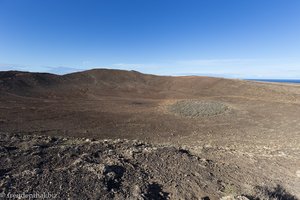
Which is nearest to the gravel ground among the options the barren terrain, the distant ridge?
the barren terrain

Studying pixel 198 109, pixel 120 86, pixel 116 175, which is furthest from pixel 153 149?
pixel 120 86

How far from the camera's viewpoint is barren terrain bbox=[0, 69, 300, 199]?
5254mm

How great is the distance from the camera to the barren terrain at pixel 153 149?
5254 mm

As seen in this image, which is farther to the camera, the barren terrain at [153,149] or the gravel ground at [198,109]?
the gravel ground at [198,109]

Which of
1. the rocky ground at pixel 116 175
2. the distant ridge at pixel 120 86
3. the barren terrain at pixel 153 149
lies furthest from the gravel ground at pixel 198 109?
the rocky ground at pixel 116 175

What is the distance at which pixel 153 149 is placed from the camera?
25.3ft

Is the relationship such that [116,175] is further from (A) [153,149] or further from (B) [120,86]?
(B) [120,86]

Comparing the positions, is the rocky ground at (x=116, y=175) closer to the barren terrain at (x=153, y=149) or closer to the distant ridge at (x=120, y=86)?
the barren terrain at (x=153, y=149)

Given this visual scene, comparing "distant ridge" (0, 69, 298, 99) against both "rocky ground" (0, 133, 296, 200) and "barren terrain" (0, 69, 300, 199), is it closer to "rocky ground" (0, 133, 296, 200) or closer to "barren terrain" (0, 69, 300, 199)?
"barren terrain" (0, 69, 300, 199)

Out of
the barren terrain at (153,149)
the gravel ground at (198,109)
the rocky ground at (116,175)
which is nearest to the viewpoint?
the rocky ground at (116,175)

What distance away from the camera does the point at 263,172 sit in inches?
272

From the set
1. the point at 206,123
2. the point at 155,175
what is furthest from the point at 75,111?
the point at 155,175

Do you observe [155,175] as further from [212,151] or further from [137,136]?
[137,136]

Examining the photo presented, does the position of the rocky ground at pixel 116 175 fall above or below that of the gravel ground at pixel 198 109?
above
